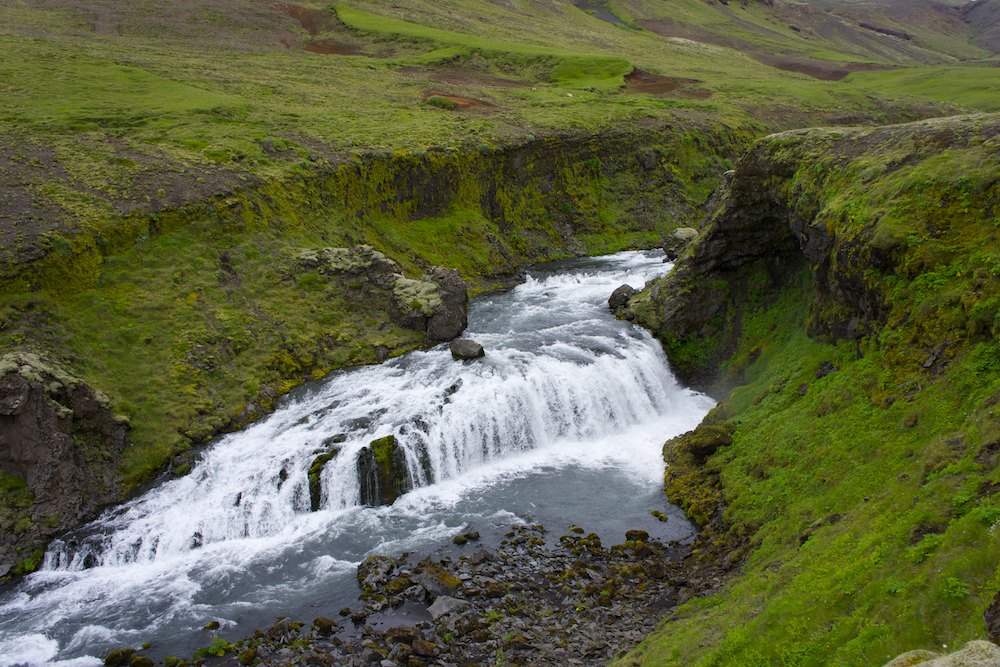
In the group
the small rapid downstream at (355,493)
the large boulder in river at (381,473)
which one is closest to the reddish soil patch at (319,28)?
the small rapid downstream at (355,493)

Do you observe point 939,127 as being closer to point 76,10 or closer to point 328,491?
point 328,491

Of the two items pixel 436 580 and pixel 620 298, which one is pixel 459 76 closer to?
pixel 620 298

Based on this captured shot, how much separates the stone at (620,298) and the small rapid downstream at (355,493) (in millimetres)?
3329

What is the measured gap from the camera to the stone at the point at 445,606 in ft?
66.9

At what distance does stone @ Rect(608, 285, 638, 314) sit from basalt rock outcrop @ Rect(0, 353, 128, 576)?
26.7 m

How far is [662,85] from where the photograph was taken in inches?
3327

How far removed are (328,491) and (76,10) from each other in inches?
3075

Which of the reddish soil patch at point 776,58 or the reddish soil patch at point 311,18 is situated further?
the reddish soil patch at point 776,58

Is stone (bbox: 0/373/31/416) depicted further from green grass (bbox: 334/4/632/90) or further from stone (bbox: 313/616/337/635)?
green grass (bbox: 334/4/632/90)

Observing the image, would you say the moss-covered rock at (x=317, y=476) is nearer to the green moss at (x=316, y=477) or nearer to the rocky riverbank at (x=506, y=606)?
the green moss at (x=316, y=477)

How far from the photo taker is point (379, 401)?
103ft

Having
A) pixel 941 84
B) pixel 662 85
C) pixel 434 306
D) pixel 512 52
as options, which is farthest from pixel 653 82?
pixel 434 306

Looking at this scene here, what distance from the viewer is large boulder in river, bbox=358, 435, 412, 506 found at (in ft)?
88.8

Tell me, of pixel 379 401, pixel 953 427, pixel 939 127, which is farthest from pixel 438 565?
pixel 939 127
